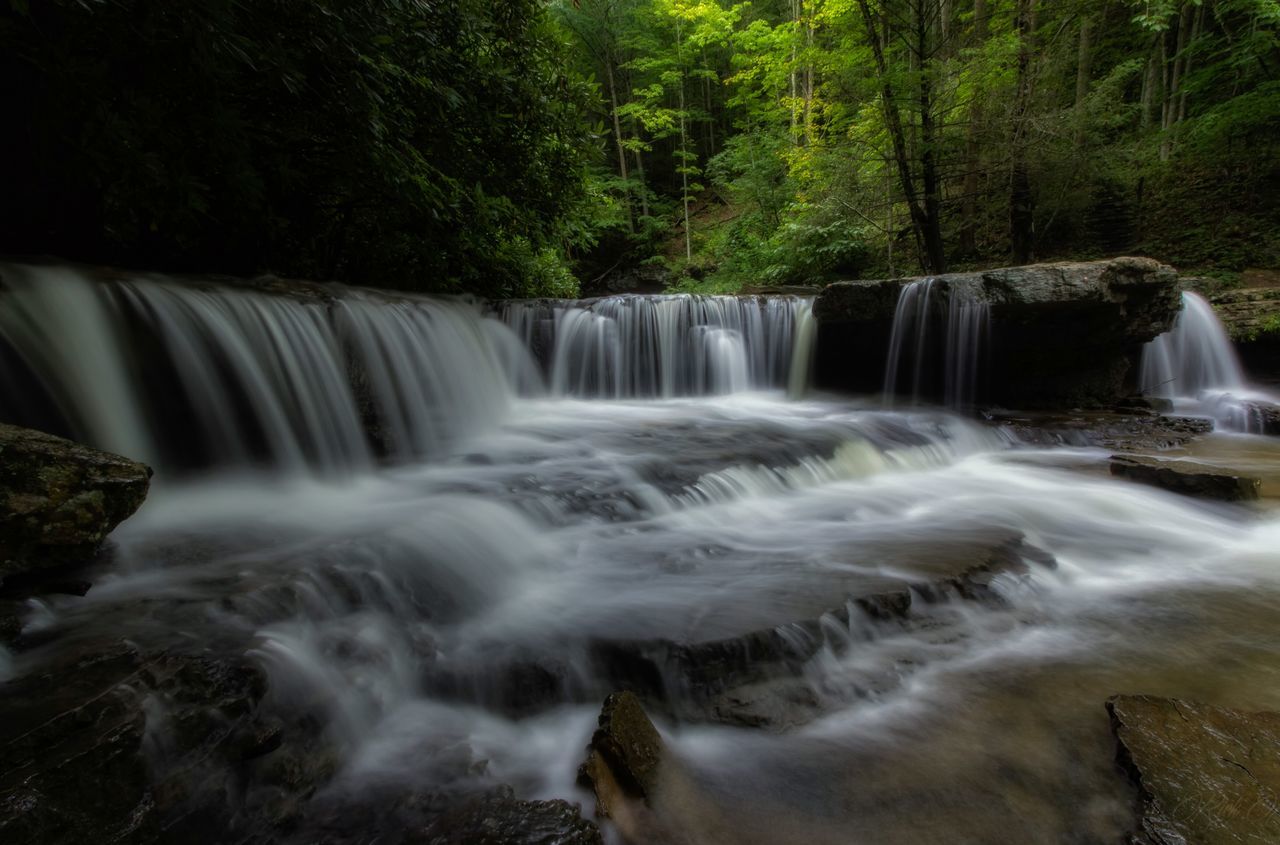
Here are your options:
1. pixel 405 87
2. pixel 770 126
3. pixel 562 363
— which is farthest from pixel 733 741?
pixel 770 126

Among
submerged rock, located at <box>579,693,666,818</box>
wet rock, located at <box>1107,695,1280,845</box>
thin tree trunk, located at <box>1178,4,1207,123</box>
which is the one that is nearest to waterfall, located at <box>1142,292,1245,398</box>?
thin tree trunk, located at <box>1178,4,1207,123</box>

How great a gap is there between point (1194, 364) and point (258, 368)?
12.4 metres

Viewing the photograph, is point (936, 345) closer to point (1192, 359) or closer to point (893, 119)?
point (893, 119)

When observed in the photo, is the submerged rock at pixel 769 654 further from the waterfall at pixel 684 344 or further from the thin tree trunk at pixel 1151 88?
the thin tree trunk at pixel 1151 88

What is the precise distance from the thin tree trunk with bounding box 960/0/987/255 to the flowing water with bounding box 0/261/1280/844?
19.9ft

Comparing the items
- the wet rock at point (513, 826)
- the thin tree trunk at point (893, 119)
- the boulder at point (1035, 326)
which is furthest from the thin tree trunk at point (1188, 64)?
the wet rock at point (513, 826)

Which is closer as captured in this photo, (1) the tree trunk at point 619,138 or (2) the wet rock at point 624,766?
(2) the wet rock at point 624,766

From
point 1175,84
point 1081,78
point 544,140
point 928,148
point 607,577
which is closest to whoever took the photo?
point 607,577

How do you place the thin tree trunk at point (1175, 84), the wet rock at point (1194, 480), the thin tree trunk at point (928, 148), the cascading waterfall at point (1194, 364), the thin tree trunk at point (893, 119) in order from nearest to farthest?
the wet rock at point (1194, 480) → the cascading waterfall at point (1194, 364) → the thin tree trunk at point (928, 148) → the thin tree trunk at point (893, 119) → the thin tree trunk at point (1175, 84)

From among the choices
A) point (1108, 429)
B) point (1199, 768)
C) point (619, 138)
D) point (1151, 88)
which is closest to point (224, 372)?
point (1199, 768)

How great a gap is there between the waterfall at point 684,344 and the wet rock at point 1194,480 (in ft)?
16.0

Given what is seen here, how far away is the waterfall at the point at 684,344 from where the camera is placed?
30.5 ft

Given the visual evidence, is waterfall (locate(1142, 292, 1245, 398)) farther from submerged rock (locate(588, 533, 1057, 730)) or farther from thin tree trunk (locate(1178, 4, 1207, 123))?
submerged rock (locate(588, 533, 1057, 730))

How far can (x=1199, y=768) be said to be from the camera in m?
1.73
